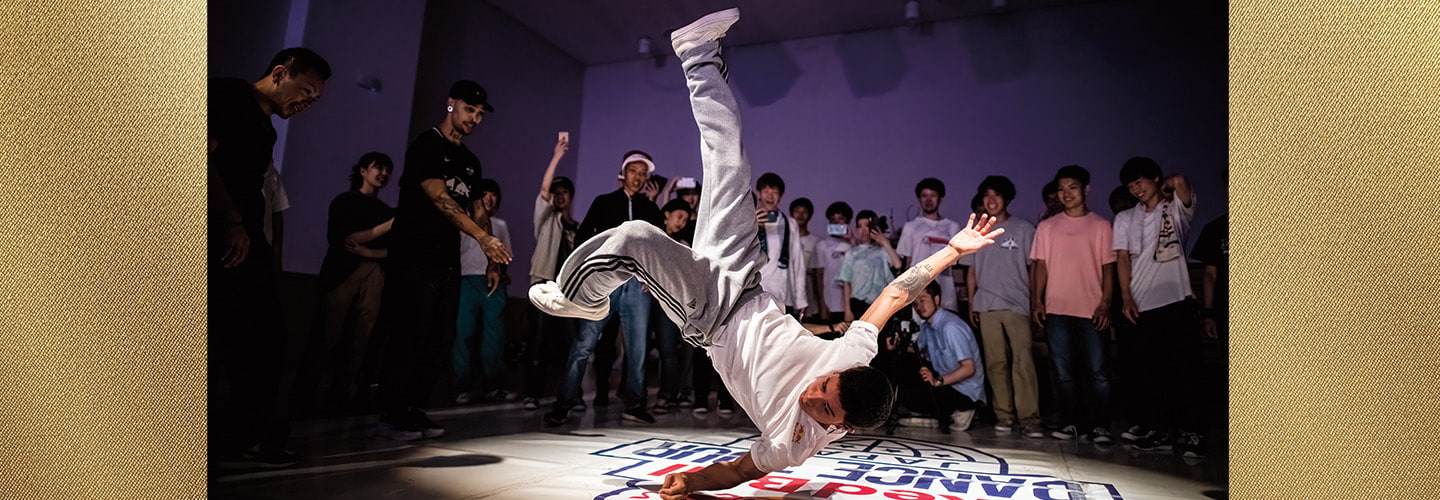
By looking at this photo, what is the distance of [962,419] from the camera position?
405 cm

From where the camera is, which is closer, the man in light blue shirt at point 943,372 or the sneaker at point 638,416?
the sneaker at point 638,416

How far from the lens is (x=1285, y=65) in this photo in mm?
1400

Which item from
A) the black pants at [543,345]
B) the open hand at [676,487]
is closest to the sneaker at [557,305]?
the open hand at [676,487]

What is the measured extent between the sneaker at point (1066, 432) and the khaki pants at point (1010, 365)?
18 cm

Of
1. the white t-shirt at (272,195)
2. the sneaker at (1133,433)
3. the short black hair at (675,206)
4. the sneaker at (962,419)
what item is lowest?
the sneaker at (962,419)

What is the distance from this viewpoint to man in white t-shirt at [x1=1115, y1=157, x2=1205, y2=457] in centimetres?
336

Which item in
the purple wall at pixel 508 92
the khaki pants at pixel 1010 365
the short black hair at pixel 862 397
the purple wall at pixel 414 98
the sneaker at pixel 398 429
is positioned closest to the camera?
the short black hair at pixel 862 397

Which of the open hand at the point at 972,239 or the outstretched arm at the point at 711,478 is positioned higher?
the open hand at the point at 972,239

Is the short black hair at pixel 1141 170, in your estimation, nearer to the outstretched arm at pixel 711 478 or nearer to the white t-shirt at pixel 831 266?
the white t-shirt at pixel 831 266

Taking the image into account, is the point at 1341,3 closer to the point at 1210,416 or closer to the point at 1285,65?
the point at 1285,65

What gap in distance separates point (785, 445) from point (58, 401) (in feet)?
4.65

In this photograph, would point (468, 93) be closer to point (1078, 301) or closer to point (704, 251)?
point (704, 251)

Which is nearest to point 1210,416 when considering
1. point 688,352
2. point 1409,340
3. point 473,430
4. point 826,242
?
point 826,242

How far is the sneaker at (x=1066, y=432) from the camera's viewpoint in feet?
12.1
